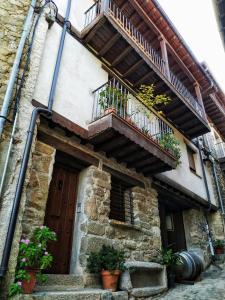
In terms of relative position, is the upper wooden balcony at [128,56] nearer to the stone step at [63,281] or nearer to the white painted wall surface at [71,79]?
the white painted wall surface at [71,79]

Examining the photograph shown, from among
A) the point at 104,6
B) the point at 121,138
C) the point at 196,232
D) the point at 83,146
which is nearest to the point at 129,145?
the point at 121,138

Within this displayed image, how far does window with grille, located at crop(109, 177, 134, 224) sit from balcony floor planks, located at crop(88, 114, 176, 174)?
65cm

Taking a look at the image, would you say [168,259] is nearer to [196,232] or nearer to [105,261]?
[105,261]

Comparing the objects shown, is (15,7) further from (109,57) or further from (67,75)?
(109,57)

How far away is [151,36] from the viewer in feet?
32.5

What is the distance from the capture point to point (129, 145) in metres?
5.68

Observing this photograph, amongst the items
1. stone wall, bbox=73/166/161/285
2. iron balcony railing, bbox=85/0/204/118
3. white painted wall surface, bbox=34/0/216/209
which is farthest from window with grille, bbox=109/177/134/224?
iron balcony railing, bbox=85/0/204/118

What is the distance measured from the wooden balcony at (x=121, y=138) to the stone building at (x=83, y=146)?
Answer: 25 millimetres

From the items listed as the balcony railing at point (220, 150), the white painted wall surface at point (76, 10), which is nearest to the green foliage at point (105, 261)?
the white painted wall surface at point (76, 10)

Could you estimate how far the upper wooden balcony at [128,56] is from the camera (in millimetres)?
6664

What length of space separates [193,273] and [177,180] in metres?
3.01

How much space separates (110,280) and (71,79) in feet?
14.2

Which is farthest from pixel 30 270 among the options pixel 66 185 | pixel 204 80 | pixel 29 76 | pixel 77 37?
pixel 204 80

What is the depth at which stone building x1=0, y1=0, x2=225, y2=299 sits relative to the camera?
398cm
